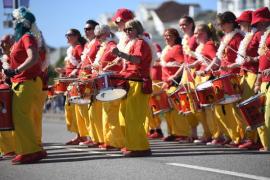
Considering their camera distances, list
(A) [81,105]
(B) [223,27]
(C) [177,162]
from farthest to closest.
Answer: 1. (A) [81,105]
2. (B) [223,27]
3. (C) [177,162]

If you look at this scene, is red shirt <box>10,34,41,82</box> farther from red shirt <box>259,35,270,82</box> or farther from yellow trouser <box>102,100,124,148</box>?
red shirt <box>259,35,270,82</box>

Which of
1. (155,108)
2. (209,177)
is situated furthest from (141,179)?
(155,108)

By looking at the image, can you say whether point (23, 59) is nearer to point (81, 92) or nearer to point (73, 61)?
point (81, 92)

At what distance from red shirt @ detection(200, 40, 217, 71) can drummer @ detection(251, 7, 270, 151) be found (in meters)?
1.72

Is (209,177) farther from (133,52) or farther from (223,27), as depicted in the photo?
(223,27)

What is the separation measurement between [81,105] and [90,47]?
110cm

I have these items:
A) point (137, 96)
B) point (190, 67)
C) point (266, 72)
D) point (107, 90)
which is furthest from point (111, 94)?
point (190, 67)

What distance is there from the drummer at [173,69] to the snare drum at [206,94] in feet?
7.51

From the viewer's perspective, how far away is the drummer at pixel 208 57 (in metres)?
14.4

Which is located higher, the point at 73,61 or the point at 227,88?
the point at 73,61

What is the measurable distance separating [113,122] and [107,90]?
4.35 ft

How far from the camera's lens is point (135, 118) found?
40.2 ft

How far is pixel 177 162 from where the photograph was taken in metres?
11.4

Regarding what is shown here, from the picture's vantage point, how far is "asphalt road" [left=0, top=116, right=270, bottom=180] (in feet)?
32.9
